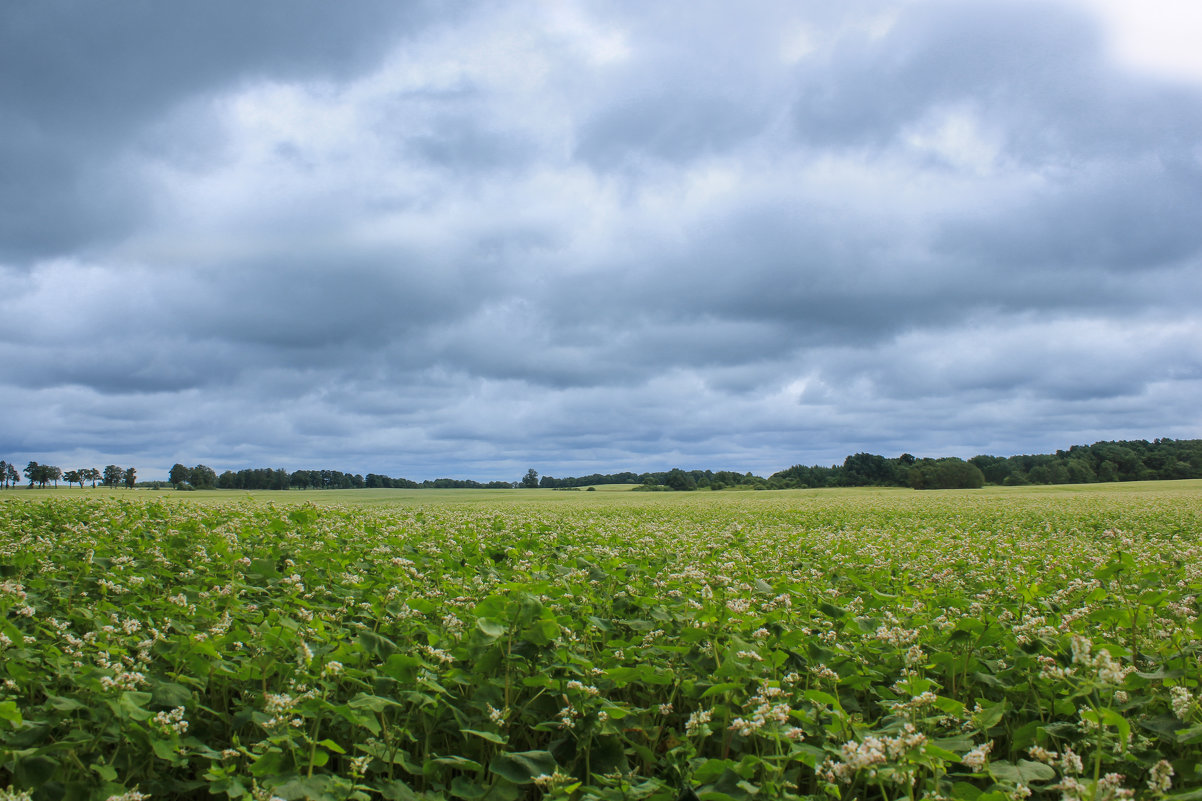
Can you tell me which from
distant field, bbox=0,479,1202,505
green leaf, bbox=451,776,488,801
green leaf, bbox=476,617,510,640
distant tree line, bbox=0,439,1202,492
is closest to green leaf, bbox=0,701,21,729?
green leaf, bbox=451,776,488,801

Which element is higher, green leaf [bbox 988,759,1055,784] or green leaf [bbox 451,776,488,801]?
green leaf [bbox 988,759,1055,784]

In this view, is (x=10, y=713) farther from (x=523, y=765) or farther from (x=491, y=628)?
(x=523, y=765)

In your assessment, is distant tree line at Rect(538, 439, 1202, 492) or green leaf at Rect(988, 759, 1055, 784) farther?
distant tree line at Rect(538, 439, 1202, 492)

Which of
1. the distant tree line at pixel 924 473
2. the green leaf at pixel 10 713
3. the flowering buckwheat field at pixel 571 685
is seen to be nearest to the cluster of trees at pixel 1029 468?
the distant tree line at pixel 924 473

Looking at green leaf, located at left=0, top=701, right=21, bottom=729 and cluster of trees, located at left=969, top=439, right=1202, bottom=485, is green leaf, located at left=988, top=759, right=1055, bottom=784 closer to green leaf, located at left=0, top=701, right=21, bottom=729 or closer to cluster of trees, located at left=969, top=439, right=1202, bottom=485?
green leaf, located at left=0, top=701, right=21, bottom=729

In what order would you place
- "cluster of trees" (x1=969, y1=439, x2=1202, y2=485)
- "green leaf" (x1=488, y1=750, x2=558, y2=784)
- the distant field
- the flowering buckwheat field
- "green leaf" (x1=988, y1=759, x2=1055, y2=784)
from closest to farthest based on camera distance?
"green leaf" (x1=988, y1=759, x2=1055, y2=784), the flowering buckwheat field, "green leaf" (x1=488, y1=750, x2=558, y2=784), the distant field, "cluster of trees" (x1=969, y1=439, x2=1202, y2=485)

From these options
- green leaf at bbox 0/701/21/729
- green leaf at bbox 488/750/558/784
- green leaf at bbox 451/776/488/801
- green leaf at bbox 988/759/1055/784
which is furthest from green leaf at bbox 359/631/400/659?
green leaf at bbox 988/759/1055/784

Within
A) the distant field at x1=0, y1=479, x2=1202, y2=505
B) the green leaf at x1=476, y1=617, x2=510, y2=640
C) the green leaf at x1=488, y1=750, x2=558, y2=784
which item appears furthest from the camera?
the distant field at x1=0, y1=479, x2=1202, y2=505

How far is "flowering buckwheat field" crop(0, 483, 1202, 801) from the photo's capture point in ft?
12.0

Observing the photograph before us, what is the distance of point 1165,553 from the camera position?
12984mm

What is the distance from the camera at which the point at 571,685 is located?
4.42 meters

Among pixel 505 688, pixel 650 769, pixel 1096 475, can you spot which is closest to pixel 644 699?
pixel 650 769

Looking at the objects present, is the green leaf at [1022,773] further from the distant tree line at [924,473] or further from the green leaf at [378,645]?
the distant tree line at [924,473]

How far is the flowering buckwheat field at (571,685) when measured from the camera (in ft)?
12.0
